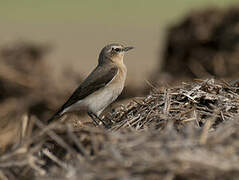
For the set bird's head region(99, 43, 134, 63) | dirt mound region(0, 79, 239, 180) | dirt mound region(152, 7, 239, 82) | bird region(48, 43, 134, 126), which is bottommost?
dirt mound region(152, 7, 239, 82)

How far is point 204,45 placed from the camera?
13.8m

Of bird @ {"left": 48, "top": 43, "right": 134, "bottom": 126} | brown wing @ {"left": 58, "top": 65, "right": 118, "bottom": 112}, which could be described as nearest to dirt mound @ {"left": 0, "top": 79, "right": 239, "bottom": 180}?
bird @ {"left": 48, "top": 43, "right": 134, "bottom": 126}

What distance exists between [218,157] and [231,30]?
10.2 metres

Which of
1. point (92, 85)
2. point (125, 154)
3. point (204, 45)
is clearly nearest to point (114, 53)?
point (92, 85)

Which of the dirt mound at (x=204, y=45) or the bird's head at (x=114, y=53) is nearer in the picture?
the bird's head at (x=114, y=53)

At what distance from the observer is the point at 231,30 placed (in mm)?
13266

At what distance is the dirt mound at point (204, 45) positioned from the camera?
13.0m

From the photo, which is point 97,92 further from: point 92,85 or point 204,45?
point 204,45

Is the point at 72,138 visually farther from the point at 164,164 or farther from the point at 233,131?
the point at 233,131

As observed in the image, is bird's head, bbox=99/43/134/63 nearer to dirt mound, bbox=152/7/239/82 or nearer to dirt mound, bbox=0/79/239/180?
dirt mound, bbox=152/7/239/82

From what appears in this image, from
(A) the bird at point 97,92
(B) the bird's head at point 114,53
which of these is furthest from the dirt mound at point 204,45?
(A) the bird at point 97,92

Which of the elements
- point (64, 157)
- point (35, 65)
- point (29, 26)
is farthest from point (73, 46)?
point (64, 157)

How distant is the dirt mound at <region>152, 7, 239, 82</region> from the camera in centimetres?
1302

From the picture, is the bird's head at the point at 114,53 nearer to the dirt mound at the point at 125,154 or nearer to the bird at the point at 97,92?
the bird at the point at 97,92
